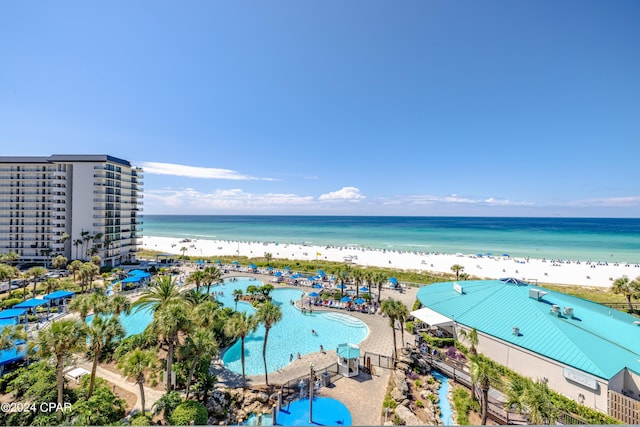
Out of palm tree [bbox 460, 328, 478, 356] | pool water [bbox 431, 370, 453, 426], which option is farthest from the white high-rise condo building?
palm tree [bbox 460, 328, 478, 356]

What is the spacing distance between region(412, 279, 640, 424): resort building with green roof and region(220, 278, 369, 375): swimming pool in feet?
25.1

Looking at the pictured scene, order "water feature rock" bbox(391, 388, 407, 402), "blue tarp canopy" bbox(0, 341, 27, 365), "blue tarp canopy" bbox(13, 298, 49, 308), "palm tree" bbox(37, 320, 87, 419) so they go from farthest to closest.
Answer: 1. "blue tarp canopy" bbox(13, 298, 49, 308)
2. "blue tarp canopy" bbox(0, 341, 27, 365)
3. "water feature rock" bbox(391, 388, 407, 402)
4. "palm tree" bbox(37, 320, 87, 419)

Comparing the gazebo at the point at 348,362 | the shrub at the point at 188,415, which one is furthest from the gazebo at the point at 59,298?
the gazebo at the point at 348,362

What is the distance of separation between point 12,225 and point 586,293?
101 m

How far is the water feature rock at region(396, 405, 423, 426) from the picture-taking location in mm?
13211

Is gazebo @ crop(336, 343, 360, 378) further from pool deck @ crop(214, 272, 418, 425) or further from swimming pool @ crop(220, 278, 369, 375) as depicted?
swimming pool @ crop(220, 278, 369, 375)

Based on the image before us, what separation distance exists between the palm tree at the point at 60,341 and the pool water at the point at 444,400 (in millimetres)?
18597

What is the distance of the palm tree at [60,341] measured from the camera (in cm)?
1214

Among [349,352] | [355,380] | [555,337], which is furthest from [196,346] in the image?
[555,337]

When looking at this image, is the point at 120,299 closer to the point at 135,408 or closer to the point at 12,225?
the point at 135,408

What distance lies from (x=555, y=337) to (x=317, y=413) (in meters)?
16.3

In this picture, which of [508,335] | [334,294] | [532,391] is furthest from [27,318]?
[508,335]

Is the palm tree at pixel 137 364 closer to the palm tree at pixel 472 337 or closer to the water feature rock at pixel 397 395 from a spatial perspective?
the water feature rock at pixel 397 395

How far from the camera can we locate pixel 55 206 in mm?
51062
